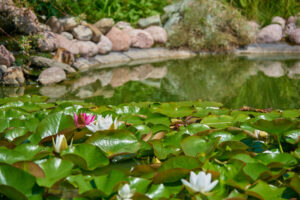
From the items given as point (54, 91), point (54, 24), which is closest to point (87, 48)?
point (54, 24)

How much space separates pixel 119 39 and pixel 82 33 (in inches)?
27.8

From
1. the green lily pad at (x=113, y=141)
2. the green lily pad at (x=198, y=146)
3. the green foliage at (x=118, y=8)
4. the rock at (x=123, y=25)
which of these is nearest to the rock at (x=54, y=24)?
the green foliage at (x=118, y=8)

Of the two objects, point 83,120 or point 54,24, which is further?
point 54,24

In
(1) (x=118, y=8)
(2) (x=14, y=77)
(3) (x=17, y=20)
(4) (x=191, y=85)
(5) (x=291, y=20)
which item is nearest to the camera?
(2) (x=14, y=77)

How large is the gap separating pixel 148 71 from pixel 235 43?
289 cm

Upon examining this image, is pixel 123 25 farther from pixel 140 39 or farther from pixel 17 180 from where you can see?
pixel 17 180

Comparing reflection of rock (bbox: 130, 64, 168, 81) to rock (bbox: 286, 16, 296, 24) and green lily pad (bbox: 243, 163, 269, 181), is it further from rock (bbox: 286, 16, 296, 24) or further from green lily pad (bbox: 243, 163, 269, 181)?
rock (bbox: 286, 16, 296, 24)

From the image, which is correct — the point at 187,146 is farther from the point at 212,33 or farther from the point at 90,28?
the point at 212,33

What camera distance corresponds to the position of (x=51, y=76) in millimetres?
4195

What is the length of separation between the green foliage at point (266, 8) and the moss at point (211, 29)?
29.9 inches

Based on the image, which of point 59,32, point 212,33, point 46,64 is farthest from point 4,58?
point 212,33

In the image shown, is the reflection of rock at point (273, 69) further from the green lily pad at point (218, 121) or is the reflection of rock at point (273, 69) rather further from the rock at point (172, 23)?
the green lily pad at point (218, 121)

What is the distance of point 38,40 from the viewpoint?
16.0ft

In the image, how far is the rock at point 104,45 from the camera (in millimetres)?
5952
